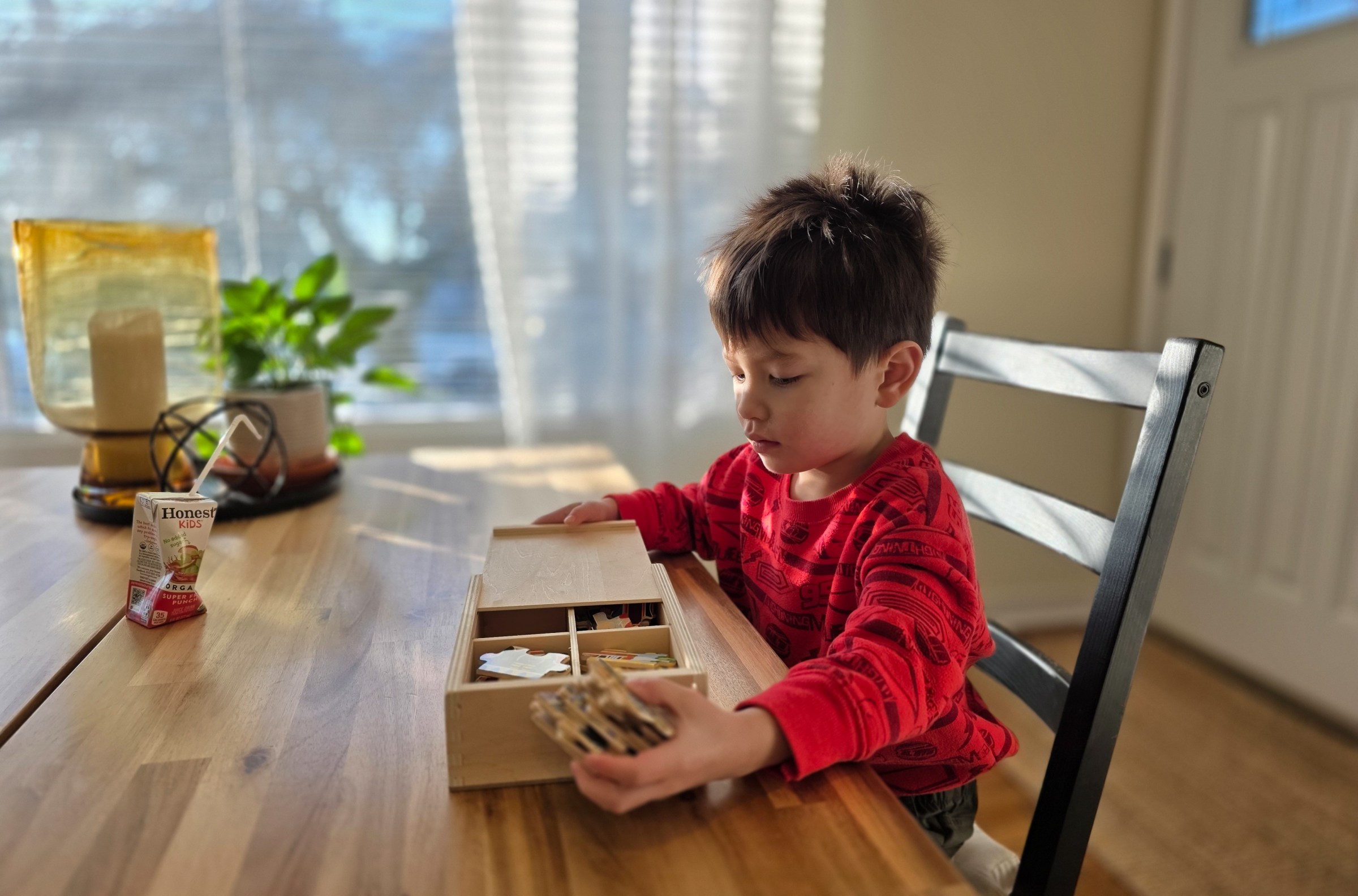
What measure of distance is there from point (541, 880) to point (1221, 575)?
240cm

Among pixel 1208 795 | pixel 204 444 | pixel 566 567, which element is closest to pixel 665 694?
pixel 566 567

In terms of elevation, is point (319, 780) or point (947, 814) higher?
Result: point (319, 780)

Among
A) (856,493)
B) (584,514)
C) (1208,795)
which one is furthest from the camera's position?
(1208,795)

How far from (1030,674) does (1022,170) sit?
1.82m

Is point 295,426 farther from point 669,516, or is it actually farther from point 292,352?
point 669,516

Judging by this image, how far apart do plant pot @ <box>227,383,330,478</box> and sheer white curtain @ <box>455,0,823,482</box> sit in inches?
→ 31.5

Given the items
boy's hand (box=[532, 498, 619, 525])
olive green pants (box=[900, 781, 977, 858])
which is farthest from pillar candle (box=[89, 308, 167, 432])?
olive green pants (box=[900, 781, 977, 858])

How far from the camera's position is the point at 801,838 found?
0.55 metres

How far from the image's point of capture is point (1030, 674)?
0.94m

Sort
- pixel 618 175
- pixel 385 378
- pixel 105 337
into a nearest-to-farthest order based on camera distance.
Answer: pixel 105 337
pixel 385 378
pixel 618 175

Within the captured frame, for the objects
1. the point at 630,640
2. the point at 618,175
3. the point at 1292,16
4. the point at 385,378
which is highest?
the point at 1292,16

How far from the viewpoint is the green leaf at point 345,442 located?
5.61ft

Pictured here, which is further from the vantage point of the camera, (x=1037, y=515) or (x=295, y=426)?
(x=295, y=426)

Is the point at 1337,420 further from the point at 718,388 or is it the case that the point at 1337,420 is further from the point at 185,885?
the point at 185,885
